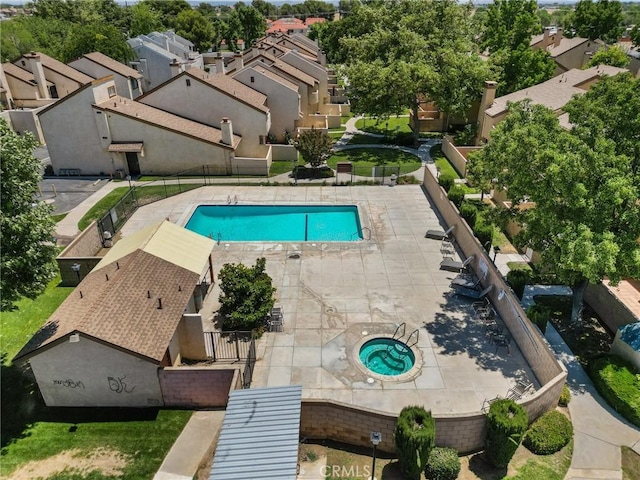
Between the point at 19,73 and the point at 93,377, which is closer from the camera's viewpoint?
the point at 93,377

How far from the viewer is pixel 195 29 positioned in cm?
10250

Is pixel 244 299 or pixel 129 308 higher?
pixel 129 308

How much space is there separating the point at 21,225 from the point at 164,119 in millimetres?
24490

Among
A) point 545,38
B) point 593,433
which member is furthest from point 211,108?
point 545,38

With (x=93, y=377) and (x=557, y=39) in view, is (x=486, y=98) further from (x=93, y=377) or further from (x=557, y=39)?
(x=93, y=377)

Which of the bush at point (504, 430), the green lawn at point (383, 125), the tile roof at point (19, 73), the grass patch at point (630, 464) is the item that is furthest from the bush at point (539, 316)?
the tile roof at point (19, 73)

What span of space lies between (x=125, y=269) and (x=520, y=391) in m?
15.5

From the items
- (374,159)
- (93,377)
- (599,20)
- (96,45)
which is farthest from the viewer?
(599,20)

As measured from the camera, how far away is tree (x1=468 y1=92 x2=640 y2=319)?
15227 mm

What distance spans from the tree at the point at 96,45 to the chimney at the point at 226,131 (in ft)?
139

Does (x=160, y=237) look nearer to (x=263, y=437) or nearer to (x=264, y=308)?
(x=264, y=308)

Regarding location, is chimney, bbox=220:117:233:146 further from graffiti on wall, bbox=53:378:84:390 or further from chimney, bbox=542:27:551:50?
chimney, bbox=542:27:551:50

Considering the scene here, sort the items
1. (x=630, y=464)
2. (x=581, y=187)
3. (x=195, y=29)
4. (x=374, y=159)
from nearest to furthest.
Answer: (x=630, y=464), (x=581, y=187), (x=374, y=159), (x=195, y=29)

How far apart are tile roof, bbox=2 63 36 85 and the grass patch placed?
62.1 metres
